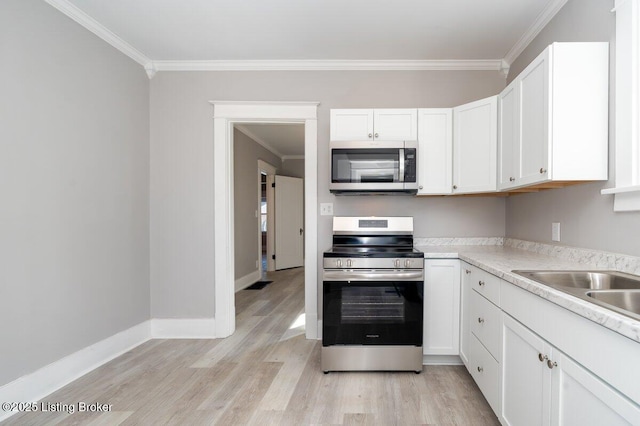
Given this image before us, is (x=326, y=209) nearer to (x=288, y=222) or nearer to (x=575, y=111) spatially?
(x=575, y=111)

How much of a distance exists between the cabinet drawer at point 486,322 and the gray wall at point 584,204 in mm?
665

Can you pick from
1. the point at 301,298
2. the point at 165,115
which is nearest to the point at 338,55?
the point at 165,115

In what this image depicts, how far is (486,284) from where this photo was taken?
178cm

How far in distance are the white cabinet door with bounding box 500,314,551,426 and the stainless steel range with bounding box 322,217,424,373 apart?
0.70 m

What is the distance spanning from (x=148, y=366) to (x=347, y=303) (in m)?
1.64

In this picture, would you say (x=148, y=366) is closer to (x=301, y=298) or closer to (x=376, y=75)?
(x=301, y=298)

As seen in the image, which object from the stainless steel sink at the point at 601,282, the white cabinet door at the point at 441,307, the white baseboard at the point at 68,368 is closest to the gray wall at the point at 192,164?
the white baseboard at the point at 68,368

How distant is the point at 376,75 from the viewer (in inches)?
112

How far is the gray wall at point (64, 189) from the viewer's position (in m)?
1.75

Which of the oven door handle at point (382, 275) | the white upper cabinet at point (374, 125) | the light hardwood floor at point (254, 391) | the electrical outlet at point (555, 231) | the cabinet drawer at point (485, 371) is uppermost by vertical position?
the white upper cabinet at point (374, 125)

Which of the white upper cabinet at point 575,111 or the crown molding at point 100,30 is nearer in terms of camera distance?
the white upper cabinet at point 575,111

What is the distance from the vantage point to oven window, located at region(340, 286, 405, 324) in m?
2.19

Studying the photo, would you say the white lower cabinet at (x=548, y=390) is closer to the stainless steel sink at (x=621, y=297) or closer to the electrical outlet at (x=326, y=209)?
the stainless steel sink at (x=621, y=297)

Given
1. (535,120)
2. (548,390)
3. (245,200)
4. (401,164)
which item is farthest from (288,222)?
(548,390)
